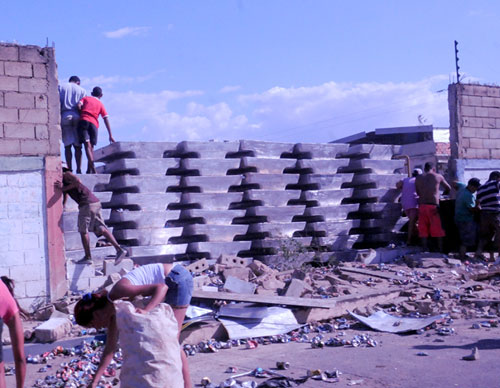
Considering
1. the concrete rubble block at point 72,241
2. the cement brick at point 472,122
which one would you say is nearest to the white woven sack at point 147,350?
the concrete rubble block at point 72,241

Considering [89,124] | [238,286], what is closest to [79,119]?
[89,124]

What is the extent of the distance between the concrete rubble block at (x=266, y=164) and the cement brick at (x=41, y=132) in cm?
365

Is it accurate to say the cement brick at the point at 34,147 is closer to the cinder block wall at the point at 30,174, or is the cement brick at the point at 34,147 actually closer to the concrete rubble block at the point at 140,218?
the cinder block wall at the point at 30,174

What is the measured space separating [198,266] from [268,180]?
2409 millimetres

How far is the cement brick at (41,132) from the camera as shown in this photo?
990cm

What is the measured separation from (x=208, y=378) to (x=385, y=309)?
3931 millimetres

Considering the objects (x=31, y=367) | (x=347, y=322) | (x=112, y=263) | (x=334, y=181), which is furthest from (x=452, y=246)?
(x=31, y=367)

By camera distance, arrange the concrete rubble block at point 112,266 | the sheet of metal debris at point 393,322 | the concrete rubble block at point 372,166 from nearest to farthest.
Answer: the sheet of metal debris at point 393,322, the concrete rubble block at point 112,266, the concrete rubble block at point 372,166

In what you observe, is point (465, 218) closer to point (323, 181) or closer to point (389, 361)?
point (323, 181)

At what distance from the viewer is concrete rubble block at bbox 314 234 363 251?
12.9 meters

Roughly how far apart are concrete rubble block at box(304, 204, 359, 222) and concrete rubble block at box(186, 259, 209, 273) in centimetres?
275

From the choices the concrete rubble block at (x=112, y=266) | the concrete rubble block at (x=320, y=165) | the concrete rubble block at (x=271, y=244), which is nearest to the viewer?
the concrete rubble block at (x=112, y=266)

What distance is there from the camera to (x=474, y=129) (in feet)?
49.0

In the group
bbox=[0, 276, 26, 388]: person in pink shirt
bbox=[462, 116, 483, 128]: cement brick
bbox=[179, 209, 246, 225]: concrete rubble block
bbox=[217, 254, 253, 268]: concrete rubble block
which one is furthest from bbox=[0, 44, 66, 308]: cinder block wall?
bbox=[462, 116, 483, 128]: cement brick
